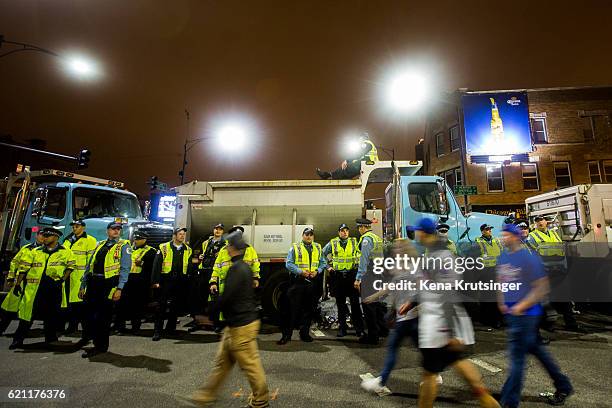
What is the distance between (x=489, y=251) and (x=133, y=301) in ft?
25.6

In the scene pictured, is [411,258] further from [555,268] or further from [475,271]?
[555,268]

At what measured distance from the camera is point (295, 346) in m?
5.61

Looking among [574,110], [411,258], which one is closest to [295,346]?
[411,258]

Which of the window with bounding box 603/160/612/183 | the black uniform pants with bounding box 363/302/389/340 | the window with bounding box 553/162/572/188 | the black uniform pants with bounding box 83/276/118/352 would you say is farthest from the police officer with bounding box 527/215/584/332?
the window with bounding box 603/160/612/183

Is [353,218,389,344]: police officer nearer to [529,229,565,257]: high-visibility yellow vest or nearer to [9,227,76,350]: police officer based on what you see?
[529,229,565,257]: high-visibility yellow vest

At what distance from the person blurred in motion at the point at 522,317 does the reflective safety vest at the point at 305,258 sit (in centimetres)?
333

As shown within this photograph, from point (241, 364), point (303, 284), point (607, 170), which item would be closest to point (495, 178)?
point (607, 170)

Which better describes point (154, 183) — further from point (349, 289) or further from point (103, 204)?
point (349, 289)

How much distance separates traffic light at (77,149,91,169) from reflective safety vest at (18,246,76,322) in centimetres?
1116

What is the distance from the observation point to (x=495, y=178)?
22.0 metres

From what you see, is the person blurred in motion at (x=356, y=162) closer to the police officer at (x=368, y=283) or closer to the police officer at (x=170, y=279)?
the police officer at (x=368, y=283)

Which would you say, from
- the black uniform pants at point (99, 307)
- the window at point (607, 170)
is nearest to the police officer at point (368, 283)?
the black uniform pants at point (99, 307)

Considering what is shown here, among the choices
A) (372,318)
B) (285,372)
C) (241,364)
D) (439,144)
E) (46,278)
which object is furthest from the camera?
(439,144)

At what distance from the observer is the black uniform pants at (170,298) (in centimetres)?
627
